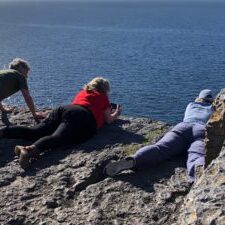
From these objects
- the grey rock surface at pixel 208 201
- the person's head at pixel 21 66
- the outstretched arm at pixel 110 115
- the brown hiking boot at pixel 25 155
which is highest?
the grey rock surface at pixel 208 201

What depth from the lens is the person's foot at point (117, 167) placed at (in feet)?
29.8

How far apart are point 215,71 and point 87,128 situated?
51906 mm

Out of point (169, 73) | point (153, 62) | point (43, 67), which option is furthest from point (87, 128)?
point (153, 62)

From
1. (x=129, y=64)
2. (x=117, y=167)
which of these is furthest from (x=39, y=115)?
(x=129, y=64)

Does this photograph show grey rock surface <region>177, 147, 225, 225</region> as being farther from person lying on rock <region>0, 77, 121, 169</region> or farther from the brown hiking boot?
person lying on rock <region>0, 77, 121, 169</region>

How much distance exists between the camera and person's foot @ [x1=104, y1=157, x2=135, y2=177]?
29.8 ft

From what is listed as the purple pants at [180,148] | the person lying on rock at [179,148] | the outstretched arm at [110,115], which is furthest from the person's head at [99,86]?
the purple pants at [180,148]

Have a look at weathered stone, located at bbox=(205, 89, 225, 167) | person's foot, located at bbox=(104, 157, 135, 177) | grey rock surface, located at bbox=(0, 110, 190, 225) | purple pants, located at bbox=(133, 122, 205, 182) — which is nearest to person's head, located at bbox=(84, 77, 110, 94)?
grey rock surface, located at bbox=(0, 110, 190, 225)

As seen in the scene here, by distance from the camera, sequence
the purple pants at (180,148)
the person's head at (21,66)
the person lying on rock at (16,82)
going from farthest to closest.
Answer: the person's head at (21,66) < the person lying on rock at (16,82) < the purple pants at (180,148)

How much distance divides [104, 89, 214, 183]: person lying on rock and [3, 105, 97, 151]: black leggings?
1816 mm

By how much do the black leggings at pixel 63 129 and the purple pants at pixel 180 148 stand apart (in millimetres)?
1939

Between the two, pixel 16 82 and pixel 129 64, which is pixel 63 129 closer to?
pixel 16 82

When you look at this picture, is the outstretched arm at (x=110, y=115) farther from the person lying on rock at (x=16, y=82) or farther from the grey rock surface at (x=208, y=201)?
the grey rock surface at (x=208, y=201)

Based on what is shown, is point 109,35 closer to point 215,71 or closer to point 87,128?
point 215,71
